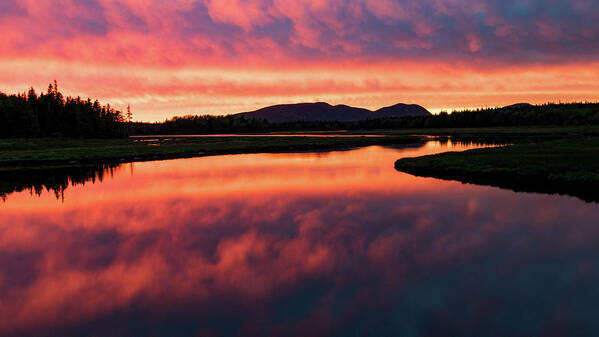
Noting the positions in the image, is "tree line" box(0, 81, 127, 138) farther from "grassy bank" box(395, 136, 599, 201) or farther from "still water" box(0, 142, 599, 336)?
"grassy bank" box(395, 136, 599, 201)

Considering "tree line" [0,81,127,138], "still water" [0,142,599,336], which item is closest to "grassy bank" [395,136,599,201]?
"still water" [0,142,599,336]

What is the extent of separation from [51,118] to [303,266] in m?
135

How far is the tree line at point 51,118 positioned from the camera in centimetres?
10281

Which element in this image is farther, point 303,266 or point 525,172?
point 525,172

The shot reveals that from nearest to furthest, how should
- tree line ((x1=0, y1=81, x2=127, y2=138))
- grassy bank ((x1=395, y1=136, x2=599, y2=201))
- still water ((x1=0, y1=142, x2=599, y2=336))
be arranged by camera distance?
1. still water ((x1=0, y1=142, x2=599, y2=336))
2. grassy bank ((x1=395, y1=136, x2=599, y2=201))
3. tree line ((x1=0, y1=81, x2=127, y2=138))

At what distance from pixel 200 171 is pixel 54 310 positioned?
106 feet

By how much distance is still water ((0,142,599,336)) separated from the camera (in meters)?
9.52

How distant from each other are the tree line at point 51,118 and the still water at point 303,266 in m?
98.8

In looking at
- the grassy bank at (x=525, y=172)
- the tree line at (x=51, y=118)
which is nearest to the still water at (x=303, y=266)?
the grassy bank at (x=525, y=172)

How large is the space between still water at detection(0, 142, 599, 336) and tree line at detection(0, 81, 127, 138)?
9883cm

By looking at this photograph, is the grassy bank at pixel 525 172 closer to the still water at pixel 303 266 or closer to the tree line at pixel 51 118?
the still water at pixel 303 266

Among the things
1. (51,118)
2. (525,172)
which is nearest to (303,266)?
(525,172)

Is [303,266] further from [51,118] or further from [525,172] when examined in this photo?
[51,118]

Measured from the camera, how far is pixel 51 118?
4646 inches
